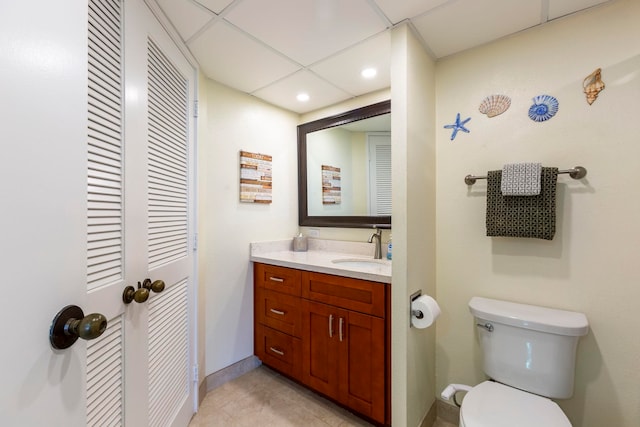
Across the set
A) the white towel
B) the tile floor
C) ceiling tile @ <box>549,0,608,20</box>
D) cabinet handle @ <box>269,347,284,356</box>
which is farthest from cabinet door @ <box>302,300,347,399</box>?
ceiling tile @ <box>549,0,608,20</box>

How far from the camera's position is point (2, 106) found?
1.52ft

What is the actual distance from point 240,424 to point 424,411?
Answer: 1.07 metres

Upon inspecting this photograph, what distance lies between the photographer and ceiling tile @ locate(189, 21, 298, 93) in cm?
150

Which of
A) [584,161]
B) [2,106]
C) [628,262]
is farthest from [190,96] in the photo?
[628,262]

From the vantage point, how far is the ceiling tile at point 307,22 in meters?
1.28

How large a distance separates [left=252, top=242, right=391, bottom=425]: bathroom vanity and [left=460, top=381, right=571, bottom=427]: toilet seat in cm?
43

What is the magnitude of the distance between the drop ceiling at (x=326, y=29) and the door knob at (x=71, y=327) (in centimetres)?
134

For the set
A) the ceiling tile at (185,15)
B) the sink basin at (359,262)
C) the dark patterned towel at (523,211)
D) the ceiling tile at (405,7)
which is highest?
the ceiling tile at (185,15)

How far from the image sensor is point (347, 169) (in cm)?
235

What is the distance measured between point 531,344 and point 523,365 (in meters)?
0.11

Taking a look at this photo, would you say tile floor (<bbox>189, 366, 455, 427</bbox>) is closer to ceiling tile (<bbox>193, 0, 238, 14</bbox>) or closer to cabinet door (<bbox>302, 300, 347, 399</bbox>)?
cabinet door (<bbox>302, 300, 347, 399</bbox>)

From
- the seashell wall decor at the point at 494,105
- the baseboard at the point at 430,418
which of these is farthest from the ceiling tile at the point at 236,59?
the baseboard at the point at 430,418

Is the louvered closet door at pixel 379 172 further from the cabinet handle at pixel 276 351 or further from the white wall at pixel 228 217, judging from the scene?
the cabinet handle at pixel 276 351

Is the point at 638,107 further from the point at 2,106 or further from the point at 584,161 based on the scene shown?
the point at 2,106
